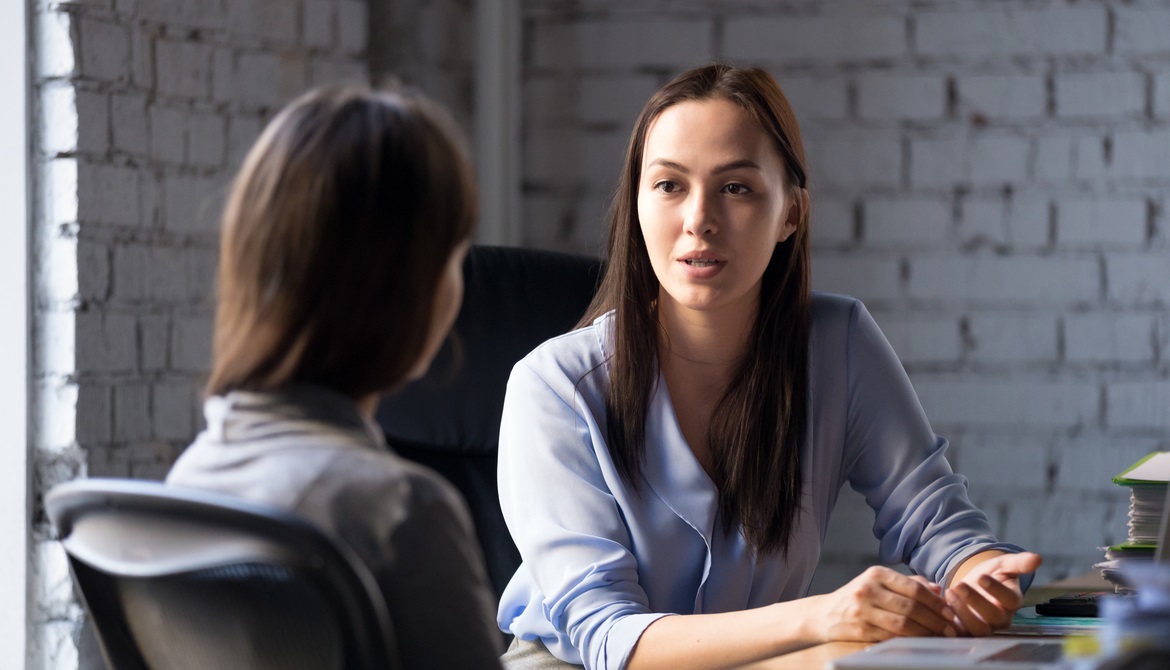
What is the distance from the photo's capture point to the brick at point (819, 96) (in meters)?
2.29

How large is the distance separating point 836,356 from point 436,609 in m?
0.86

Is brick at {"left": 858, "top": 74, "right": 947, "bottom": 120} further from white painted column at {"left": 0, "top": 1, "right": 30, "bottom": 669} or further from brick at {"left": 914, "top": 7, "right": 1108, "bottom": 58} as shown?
white painted column at {"left": 0, "top": 1, "right": 30, "bottom": 669}

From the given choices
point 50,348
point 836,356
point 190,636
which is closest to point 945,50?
point 836,356

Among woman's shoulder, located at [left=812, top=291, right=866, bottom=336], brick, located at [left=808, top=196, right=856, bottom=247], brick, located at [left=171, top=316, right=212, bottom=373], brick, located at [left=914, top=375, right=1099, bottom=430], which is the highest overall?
brick, located at [left=808, top=196, right=856, bottom=247]

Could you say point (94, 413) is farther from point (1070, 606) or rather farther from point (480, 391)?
point (1070, 606)

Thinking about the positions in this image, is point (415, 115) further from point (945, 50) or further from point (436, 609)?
point (945, 50)

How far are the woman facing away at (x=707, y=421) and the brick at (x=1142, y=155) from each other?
0.96 meters

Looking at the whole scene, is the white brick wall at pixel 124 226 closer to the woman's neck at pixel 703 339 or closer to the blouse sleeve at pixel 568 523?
the blouse sleeve at pixel 568 523

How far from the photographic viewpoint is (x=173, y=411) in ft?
5.64

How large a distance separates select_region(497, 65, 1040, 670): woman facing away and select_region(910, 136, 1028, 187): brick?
86cm

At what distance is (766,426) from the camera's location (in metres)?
1.37

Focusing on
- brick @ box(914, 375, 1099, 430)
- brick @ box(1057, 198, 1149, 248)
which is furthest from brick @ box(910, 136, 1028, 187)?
brick @ box(914, 375, 1099, 430)

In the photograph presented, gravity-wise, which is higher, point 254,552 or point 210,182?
point 210,182

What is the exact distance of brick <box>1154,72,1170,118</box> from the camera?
2162 mm
